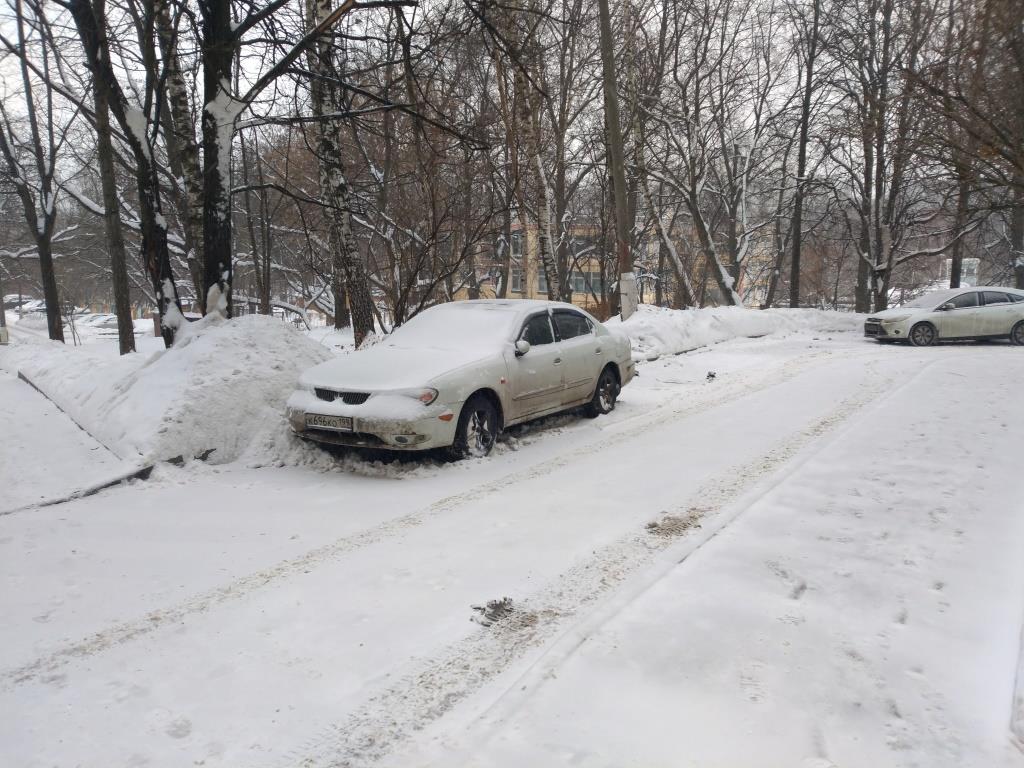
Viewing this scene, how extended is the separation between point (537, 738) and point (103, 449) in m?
5.85

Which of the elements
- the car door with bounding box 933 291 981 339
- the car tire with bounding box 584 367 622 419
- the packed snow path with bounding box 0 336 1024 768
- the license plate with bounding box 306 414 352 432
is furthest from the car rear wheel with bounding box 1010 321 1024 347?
the license plate with bounding box 306 414 352 432

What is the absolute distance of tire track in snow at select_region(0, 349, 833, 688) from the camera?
313 cm

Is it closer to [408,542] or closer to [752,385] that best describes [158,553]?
[408,542]

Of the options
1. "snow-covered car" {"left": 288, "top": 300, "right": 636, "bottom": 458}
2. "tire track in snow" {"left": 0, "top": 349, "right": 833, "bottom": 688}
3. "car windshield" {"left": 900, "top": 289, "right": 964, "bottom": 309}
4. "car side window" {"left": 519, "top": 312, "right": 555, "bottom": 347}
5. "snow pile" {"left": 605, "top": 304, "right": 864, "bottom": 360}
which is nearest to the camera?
"tire track in snow" {"left": 0, "top": 349, "right": 833, "bottom": 688}

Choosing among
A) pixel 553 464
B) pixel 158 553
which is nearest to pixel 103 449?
pixel 158 553

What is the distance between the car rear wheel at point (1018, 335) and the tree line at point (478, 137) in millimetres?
3319

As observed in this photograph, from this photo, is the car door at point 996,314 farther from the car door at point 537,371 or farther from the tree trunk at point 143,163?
the tree trunk at point 143,163

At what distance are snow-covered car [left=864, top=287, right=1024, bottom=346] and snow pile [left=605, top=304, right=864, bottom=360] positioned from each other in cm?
304

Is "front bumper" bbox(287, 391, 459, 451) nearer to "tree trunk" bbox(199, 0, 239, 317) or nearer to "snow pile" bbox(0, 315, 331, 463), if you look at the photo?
"snow pile" bbox(0, 315, 331, 463)

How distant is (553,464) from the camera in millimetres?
6402

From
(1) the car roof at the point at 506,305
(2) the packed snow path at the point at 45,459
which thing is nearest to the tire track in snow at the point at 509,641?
(1) the car roof at the point at 506,305

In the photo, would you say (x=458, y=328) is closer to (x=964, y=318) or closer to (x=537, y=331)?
(x=537, y=331)

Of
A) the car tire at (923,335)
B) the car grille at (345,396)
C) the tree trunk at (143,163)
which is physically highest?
the tree trunk at (143,163)

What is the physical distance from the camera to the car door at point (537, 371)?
7117 mm
